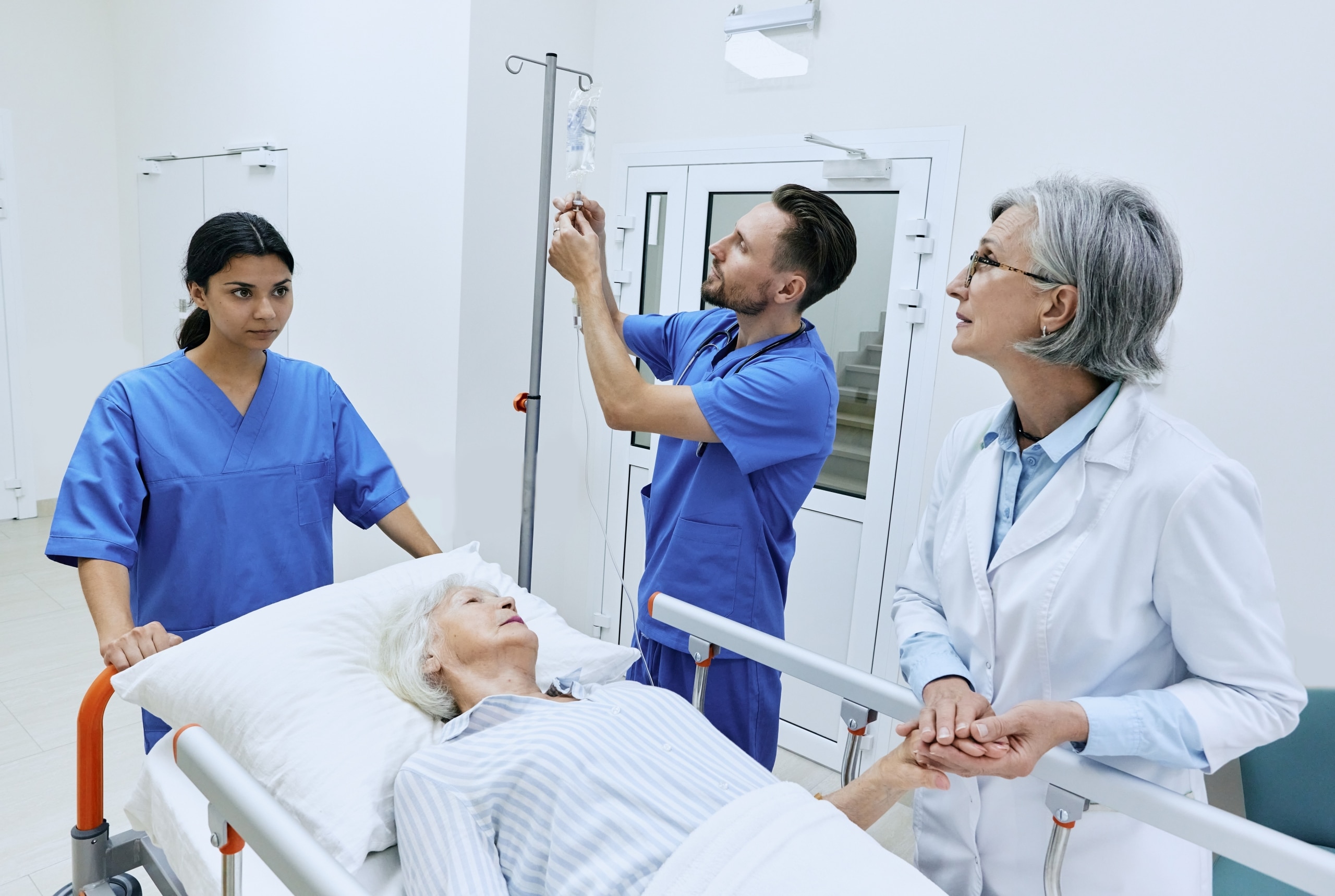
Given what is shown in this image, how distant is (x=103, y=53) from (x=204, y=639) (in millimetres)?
4274

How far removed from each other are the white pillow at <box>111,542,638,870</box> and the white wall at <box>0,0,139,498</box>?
3.80 m

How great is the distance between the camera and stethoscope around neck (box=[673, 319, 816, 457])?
63.7 inches

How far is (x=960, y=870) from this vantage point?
1.16m

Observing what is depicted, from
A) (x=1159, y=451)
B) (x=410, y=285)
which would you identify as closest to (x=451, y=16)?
(x=410, y=285)

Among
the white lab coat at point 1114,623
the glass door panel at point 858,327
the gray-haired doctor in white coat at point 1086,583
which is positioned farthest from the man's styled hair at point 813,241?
the glass door panel at point 858,327

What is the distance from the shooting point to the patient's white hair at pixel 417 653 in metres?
1.42

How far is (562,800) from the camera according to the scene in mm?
1084

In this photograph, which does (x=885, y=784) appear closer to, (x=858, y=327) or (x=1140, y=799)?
(x=1140, y=799)

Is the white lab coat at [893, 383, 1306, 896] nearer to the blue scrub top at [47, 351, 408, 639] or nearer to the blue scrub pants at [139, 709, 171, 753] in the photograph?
the blue scrub top at [47, 351, 408, 639]

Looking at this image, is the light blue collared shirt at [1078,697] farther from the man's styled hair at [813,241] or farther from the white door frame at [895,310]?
the white door frame at [895,310]

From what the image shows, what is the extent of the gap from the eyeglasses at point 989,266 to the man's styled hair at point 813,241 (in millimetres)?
456

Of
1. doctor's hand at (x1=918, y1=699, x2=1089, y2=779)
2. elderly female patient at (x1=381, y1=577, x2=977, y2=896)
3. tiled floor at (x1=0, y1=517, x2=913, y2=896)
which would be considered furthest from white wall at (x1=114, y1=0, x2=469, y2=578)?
doctor's hand at (x1=918, y1=699, x2=1089, y2=779)

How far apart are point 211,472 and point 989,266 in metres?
1.32

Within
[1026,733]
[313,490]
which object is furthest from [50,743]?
[1026,733]
